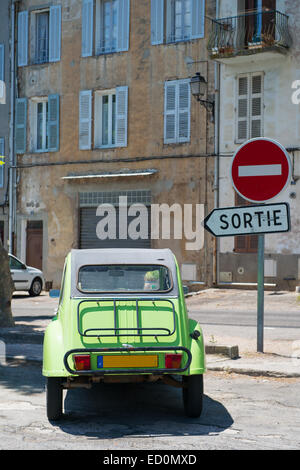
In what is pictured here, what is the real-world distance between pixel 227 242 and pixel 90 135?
22.2 ft

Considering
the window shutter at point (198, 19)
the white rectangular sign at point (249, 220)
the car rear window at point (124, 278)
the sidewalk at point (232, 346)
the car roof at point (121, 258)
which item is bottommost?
the sidewalk at point (232, 346)

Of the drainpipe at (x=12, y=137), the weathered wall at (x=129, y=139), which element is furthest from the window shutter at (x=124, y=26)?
the drainpipe at (x=12, y=137)

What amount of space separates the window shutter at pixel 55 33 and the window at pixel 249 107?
7636 mm

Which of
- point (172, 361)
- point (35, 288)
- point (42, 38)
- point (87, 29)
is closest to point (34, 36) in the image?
point (42, 38)

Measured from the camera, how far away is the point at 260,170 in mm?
10203

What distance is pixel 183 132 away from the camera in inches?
1040

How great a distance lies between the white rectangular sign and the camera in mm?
10172

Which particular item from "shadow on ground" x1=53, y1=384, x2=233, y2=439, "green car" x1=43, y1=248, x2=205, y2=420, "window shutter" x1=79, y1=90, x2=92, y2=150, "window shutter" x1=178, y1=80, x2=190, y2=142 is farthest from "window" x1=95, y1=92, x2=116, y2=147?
"green car" x1=43, y1=248, x2=205, y2=420

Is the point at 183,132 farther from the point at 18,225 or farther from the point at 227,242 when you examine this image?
the point at 18,225

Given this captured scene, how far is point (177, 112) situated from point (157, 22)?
3.22 m

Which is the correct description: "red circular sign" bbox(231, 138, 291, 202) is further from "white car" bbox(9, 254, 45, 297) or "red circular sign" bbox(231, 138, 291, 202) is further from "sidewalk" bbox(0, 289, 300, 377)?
"white car" bbox(9, 254, 45, 297)

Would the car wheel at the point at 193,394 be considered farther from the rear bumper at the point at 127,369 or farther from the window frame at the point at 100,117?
the window frame at the point at 100,117

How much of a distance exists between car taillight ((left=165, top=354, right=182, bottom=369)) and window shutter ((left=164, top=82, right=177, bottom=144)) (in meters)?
20.3

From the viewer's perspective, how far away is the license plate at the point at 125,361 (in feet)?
21.9
